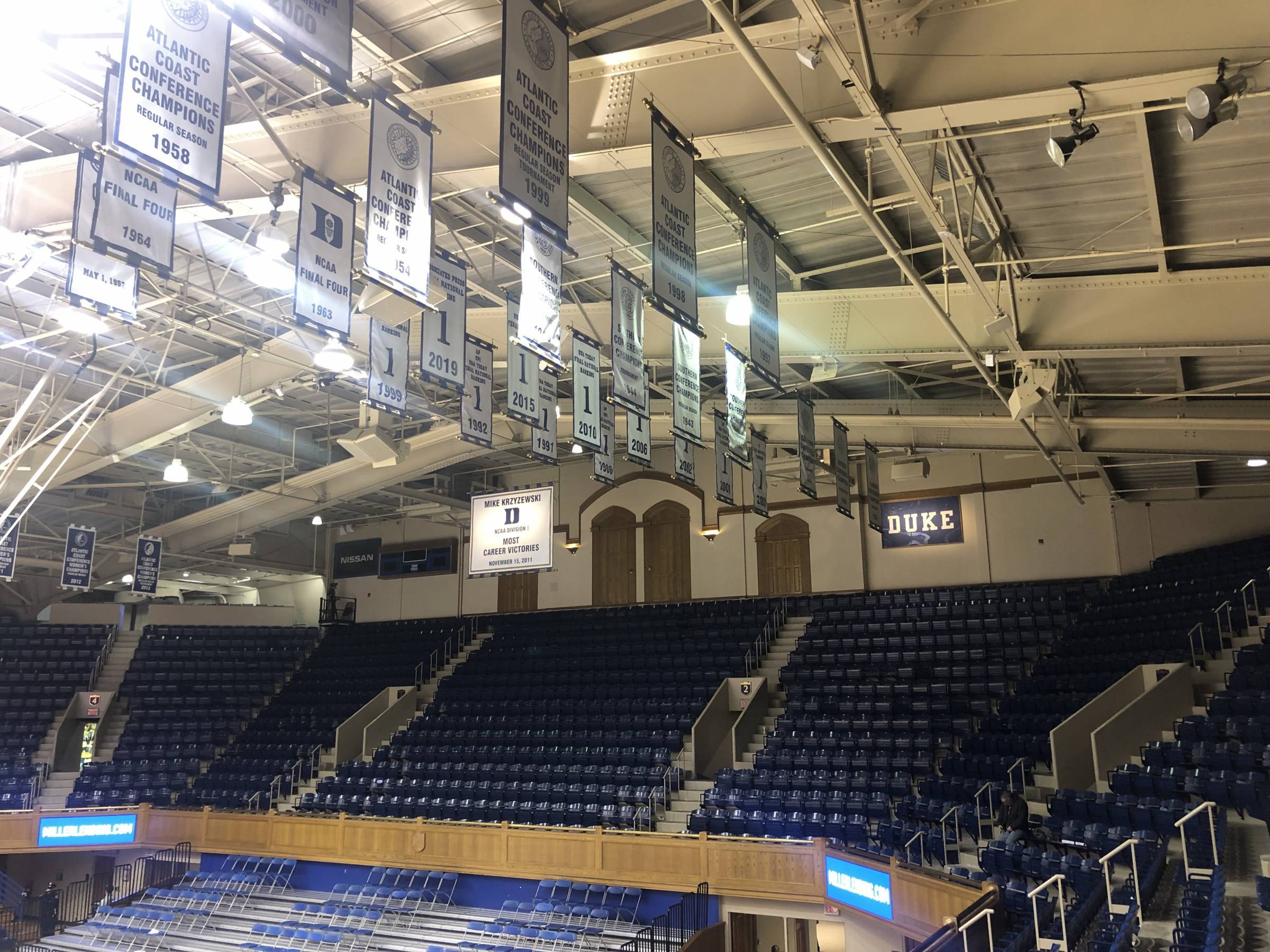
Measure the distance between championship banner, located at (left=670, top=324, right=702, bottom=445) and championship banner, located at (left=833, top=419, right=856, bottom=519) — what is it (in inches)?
220

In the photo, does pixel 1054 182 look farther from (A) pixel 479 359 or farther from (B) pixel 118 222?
(B) pixel 118 222

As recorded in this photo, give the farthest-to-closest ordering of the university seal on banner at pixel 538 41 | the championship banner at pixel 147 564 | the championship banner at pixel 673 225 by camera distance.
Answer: the championship banner at pixel 147 564 < the championship banner at pixel 673 225 < the university seal on banner at pixel 538 41

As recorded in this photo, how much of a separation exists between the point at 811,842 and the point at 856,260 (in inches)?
325

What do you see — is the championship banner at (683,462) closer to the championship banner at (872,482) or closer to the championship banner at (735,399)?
the championship banner at (735,399)

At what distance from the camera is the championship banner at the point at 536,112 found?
6.29m

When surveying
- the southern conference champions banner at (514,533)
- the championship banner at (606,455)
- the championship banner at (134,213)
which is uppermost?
the championship banner at (134,213)

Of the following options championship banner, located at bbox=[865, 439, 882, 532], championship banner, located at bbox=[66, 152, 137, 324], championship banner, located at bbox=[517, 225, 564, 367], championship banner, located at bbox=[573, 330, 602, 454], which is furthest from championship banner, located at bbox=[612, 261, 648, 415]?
championship banner, located at bbox=[865, 439, 882, 532]

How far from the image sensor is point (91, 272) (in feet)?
33.0

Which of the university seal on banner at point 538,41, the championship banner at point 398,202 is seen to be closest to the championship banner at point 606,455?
the championship banner at point 398,202

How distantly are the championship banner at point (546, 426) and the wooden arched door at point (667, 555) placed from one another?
13.7 meters

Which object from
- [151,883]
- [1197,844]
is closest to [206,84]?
[1197,844]

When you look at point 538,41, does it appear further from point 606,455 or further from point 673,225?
point 606,455

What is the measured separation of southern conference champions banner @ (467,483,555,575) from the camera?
1673cm

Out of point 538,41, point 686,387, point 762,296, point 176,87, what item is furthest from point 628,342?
point 176,87
